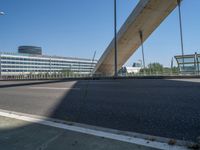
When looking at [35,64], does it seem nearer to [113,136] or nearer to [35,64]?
[35,64]

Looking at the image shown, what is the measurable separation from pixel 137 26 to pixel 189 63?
31.3ft

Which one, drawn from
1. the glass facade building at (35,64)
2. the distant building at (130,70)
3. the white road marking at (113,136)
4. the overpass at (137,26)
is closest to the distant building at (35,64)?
the glass facade building at (35,64)

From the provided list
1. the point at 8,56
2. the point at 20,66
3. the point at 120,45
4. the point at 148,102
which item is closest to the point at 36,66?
the point at 20,66

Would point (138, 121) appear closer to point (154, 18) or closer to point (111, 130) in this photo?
point (111, 130)

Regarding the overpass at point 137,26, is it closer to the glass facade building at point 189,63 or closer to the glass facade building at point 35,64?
the glass facade building at point 189,63

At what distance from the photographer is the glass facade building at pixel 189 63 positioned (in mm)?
27375

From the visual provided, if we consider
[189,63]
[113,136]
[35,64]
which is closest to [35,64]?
[35,64]

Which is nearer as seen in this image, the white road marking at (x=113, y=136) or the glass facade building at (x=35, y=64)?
the white road marking at (x=113, y=136)

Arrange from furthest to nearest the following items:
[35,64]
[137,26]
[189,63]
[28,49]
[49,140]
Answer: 1. [28,49]
2. [35,64]
3. [137,26]
4. [189,63]
5. [49,140]

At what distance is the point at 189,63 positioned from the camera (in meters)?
28.3

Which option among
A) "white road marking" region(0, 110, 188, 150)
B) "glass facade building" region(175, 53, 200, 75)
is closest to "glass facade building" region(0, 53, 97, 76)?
"glass facade building" region(175, 53, 200, 75)

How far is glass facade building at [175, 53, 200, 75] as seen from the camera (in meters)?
27.4

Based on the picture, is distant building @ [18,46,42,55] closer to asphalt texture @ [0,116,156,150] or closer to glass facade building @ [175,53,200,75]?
glass facade building @ [175,53,200,75]

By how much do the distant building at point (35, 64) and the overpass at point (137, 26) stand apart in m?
41.9
